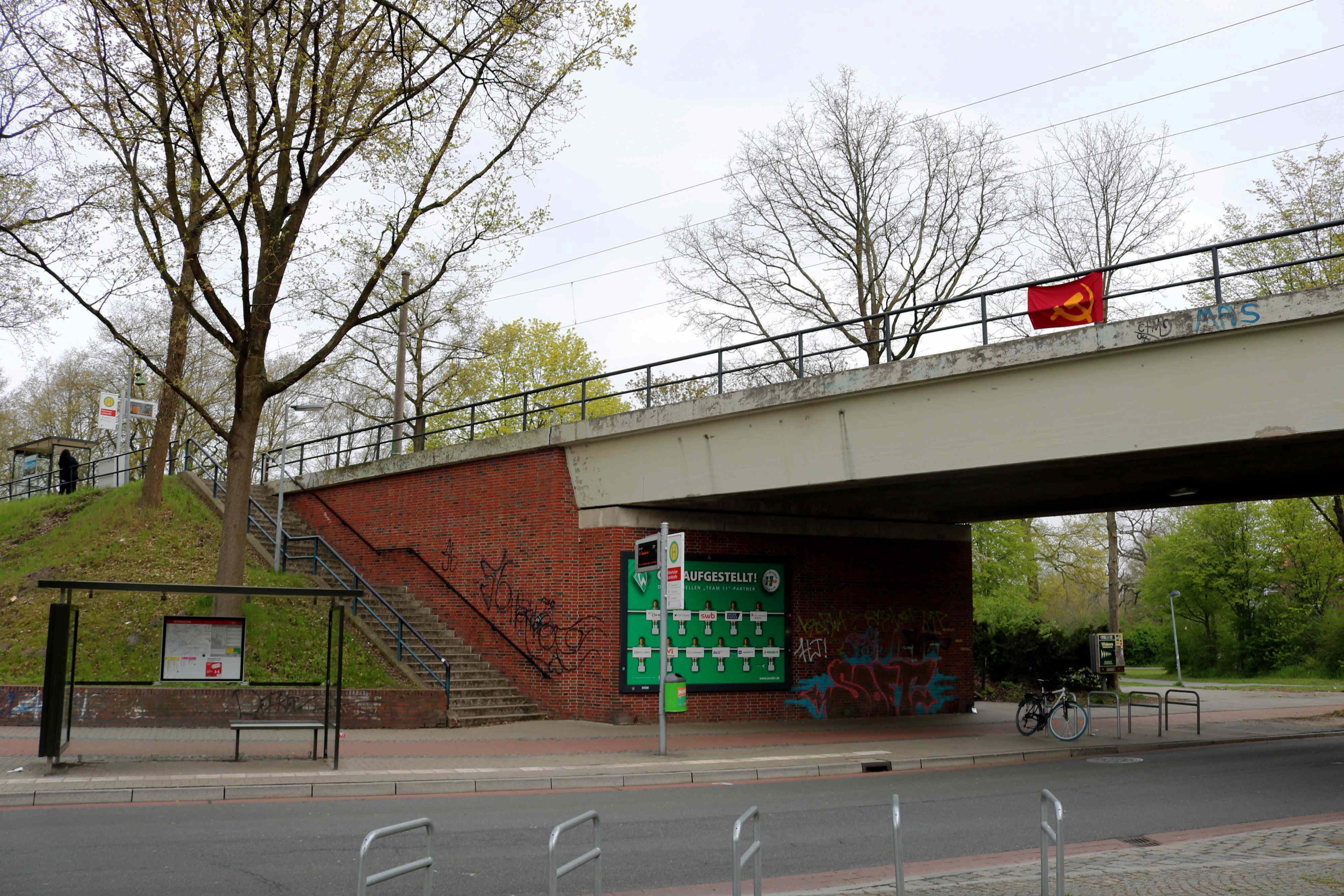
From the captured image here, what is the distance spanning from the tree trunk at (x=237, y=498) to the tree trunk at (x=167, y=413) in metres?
2.85

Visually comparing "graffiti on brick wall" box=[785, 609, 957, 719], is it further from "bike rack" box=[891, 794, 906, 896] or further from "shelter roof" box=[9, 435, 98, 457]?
"shelter roof" box=[9, 435, 98, 457]

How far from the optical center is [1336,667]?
149 feet

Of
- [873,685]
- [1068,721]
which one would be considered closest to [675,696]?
[1068,721]

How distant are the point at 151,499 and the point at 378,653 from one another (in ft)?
30.0

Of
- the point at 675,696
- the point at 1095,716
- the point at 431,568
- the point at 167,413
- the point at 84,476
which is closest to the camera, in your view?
the point at 675,696

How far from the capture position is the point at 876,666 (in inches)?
907

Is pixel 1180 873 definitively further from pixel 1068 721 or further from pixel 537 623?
pixel 537 623

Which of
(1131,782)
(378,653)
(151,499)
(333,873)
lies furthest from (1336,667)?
(333,873)

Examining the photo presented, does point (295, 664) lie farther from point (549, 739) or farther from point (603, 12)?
point (603, 12)

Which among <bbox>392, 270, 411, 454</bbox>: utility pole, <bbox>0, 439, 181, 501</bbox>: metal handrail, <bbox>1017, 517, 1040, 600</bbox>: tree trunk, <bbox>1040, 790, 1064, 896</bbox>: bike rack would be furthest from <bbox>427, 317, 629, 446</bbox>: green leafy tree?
<bbox>1040, 790, 1064, 896</bbox>: bike rack

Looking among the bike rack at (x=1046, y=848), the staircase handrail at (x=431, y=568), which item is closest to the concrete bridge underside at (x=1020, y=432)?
the staircase handrail at (x=431, y=568)

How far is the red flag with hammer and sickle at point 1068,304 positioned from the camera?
595 inches

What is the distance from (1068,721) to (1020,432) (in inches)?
249

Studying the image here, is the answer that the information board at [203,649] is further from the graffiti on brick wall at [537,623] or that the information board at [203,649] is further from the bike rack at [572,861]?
the bike rack at [572,861]
